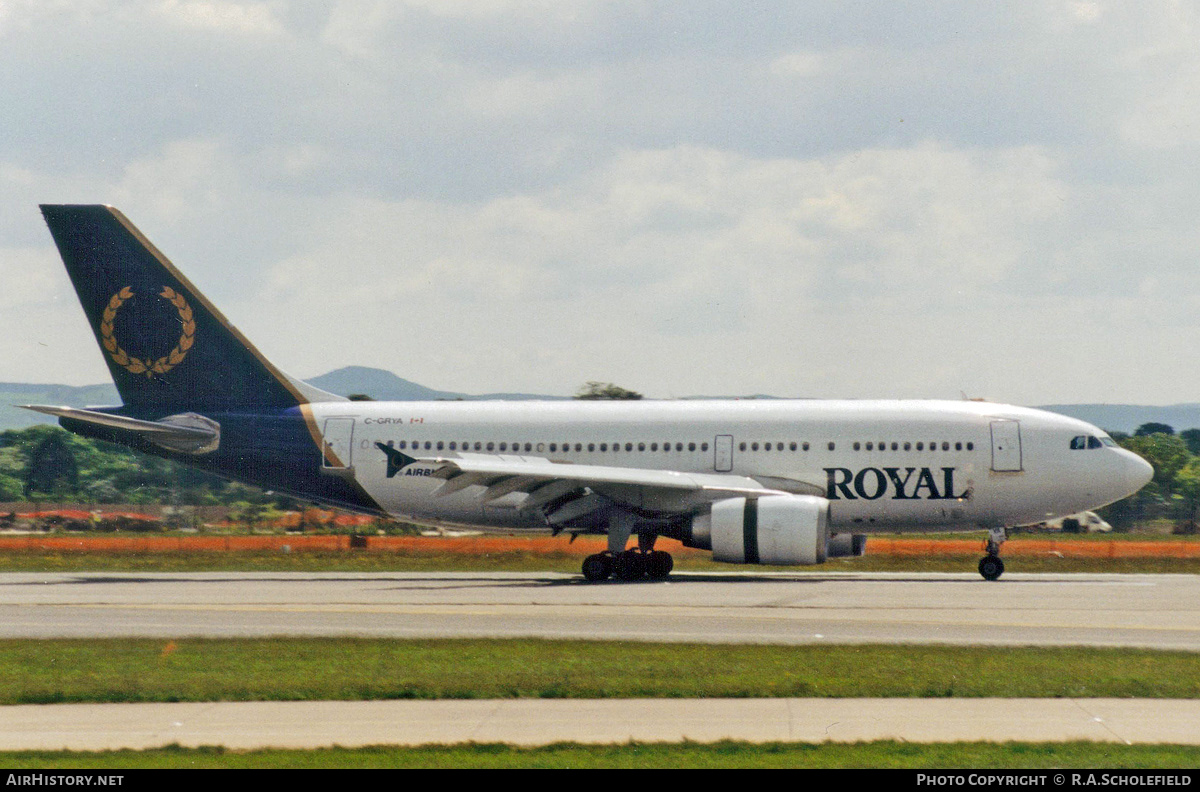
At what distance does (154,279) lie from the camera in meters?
35.7

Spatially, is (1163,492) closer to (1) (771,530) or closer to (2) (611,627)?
(1) (771,530)

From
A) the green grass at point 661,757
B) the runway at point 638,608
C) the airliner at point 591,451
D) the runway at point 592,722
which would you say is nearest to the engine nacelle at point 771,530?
the airliner at point 591,451

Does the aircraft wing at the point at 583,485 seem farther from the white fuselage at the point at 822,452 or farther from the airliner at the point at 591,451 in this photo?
the white fuselage at the point at 822,452

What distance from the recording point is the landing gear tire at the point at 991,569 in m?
31.3

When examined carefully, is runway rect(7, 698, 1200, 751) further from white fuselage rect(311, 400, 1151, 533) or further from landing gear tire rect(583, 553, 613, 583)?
white fuselage rect(311, 400, 1151, 533)

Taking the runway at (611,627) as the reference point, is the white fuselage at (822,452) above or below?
above

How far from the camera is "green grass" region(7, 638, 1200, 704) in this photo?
14000 millimetres

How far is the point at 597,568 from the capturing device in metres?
31.7

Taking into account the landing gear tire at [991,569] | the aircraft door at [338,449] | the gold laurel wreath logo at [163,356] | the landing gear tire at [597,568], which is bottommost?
the landing gear tire at [597,568]

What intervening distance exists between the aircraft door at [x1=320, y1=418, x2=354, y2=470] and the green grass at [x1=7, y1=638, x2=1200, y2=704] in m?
17.0

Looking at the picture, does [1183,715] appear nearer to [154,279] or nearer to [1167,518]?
[154,279]

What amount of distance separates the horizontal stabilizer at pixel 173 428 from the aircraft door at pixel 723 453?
43.4 ft

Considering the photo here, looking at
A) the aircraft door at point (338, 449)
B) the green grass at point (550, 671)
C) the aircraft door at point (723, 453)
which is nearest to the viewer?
the green grass at point (550, 671)

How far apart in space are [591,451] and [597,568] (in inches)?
156
